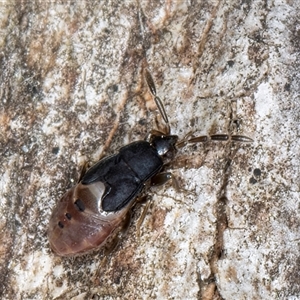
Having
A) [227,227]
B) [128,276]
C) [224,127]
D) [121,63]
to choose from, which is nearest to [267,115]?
[224,127]

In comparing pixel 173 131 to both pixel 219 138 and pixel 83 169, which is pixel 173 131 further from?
pixel 83 169

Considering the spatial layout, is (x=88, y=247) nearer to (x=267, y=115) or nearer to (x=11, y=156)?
(x=11, y=156)

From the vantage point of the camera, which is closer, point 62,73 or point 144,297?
point 144,297

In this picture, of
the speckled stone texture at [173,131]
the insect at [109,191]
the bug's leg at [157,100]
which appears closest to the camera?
the speckled stone texture at [173,131]

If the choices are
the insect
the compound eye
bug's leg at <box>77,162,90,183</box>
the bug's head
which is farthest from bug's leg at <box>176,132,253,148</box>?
the compound eye

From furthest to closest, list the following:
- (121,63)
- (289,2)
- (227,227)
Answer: (121,63)
(289,2)
(227,227)

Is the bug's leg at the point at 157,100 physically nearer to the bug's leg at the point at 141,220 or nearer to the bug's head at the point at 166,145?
the bug's head at the point at 166,145

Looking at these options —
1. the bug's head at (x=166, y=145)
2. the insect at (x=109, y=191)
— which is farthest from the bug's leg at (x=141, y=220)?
the bug's head at (x=166, y=145)

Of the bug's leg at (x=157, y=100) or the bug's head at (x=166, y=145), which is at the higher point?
the bug's leg at (x=157, y=100)

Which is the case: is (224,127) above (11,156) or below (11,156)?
below
